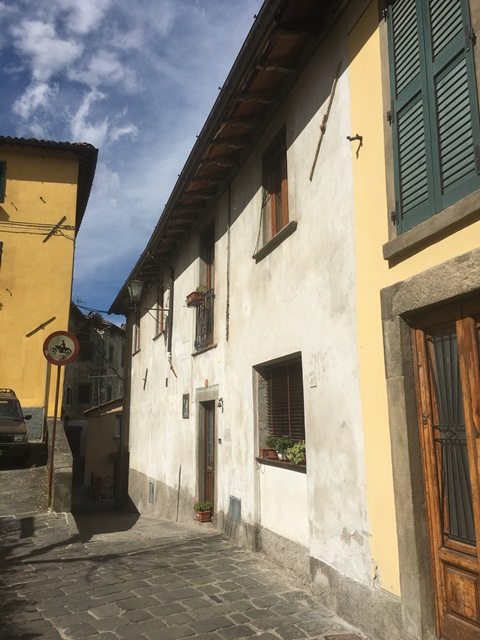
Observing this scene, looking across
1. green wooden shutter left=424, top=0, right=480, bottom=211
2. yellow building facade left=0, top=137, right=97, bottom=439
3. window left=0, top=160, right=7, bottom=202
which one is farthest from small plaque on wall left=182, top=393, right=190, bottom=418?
window left=0, top=160, right=7, bottom=202

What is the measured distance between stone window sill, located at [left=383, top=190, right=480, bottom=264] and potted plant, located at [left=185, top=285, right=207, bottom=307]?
6061 mm

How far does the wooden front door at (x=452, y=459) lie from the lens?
11.4ft

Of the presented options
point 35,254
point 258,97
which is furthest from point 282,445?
point 35,254

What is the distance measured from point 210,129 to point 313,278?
3214 mm

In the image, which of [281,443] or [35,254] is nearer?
[281,443]

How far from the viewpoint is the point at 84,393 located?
129 ft

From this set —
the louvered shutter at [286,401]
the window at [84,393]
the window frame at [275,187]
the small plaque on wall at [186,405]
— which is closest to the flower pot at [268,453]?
the louvered shutter at [286,401]

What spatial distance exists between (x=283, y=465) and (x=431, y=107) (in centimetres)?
418

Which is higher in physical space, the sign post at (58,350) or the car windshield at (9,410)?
the sign post at (58,350)

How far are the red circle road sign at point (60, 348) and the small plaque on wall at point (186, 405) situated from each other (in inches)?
119

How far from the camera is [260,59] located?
6.15 meters

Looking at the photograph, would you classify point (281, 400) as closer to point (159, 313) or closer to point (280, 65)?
point (280, 65)

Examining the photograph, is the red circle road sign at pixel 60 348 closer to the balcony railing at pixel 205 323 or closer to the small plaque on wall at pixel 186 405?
the balcony railing at pixel 205 323

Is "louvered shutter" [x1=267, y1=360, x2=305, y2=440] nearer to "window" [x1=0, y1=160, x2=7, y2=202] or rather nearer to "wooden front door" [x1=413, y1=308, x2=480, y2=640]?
"wooden front door" [x1=413, y1=308, x2=480, y2=640]
